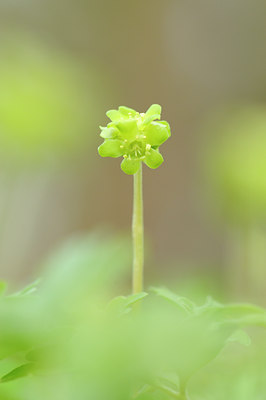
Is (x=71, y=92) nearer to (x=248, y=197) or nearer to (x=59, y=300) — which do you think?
(x=248, y=197)

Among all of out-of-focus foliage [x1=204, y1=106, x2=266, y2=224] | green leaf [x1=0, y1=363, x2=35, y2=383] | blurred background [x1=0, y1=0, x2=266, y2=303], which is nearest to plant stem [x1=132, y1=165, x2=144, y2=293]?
green leaf [x1=0, y1=363, x2=35, y2=383]

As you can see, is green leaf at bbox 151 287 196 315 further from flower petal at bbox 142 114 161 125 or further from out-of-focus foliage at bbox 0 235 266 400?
flower petal at bbox 142 114 161 125

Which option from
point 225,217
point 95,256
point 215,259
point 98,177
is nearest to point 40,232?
point 98,177

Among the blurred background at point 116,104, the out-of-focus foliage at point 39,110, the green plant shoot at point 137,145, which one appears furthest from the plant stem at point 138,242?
the out-of-focus foliage at point 39,110

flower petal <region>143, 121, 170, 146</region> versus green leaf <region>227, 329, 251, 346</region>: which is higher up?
flower petal <region>143, 121, 170, 146</region>

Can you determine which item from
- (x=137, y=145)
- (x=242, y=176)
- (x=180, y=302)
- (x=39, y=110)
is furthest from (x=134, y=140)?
(x=39, y=110)

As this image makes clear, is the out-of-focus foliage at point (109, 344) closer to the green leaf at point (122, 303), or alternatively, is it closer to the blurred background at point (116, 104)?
the green leaf at point (122, 303)

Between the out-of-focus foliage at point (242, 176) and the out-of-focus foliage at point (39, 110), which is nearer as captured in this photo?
the out-of-focus foliage at point (242, 176)
